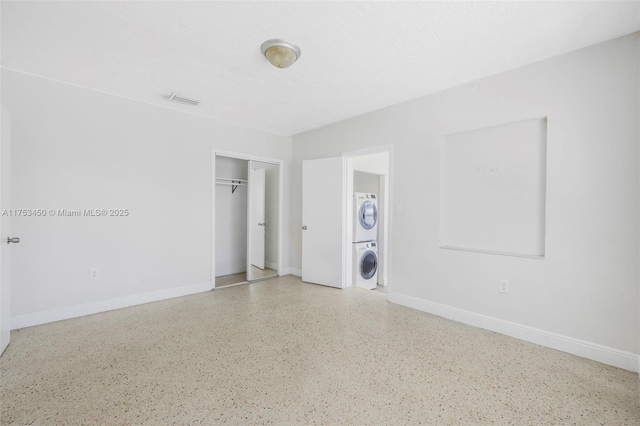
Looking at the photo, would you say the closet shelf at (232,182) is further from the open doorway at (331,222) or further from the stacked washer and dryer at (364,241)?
the stacked washer and dryer at (364,241)

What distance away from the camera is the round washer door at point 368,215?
4.70 m

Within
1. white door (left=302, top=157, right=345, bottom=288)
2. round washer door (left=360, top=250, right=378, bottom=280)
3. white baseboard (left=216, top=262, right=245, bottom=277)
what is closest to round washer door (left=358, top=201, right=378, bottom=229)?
round washer door (left=360, top=250, right=378, bottom=280)

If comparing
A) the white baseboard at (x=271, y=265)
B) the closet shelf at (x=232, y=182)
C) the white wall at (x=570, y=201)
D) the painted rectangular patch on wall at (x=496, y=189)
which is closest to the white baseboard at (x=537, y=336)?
the white wall at (x=570, y=201)

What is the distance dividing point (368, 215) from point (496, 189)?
230 centimetres

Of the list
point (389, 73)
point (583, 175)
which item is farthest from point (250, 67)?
point (583, 175)

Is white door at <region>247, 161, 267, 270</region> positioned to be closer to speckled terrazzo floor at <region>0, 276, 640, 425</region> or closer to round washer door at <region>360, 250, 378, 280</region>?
round washer door at <region>360, 250, 378, 280</region>

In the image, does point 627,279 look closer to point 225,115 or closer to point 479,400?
point 479,400

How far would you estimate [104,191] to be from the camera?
10.3 ft

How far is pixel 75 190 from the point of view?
117 inches

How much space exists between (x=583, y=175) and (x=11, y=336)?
5183 mm

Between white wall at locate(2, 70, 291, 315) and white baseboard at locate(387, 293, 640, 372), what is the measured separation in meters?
3.10

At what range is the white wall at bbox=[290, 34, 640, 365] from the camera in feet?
6.75

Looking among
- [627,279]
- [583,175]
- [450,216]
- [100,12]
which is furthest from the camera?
[450,216]

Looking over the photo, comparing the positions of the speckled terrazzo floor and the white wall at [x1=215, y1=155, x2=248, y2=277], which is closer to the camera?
the speckled terrazzo floor
